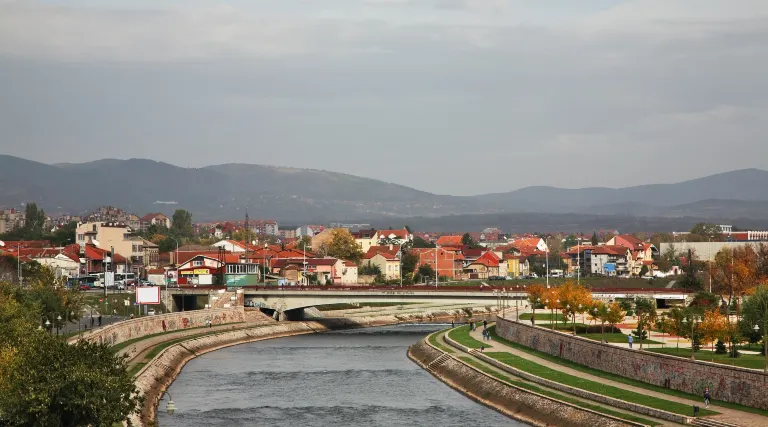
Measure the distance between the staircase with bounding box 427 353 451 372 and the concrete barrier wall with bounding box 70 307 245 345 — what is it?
2541cm

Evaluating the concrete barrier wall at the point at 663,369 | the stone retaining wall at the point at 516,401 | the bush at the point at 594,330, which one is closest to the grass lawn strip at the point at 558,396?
the stone retaining wall at the point at 516,401

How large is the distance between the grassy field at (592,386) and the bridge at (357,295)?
44477mm

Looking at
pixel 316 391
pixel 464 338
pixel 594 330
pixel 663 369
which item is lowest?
pixel 316 391

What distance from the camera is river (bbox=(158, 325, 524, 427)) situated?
6994 cm

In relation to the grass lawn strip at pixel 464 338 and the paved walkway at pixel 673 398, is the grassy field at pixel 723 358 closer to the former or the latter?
the paved walkway at pixel 673 398

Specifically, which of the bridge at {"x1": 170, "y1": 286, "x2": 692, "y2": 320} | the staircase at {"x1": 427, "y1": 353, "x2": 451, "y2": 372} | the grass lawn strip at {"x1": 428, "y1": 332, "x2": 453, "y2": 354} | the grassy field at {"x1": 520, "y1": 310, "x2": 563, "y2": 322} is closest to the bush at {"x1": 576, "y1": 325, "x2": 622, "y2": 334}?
the grass lawn strip at {"x1": 428, "y1": 332, "x2": 453, "y2": 354}

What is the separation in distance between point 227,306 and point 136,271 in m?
66.2

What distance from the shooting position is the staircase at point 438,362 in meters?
95.6

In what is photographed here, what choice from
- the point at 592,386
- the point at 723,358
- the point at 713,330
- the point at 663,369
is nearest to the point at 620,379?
the point at 592,386

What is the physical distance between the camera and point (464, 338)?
113 meters

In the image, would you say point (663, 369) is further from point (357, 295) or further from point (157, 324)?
point (357, 295)

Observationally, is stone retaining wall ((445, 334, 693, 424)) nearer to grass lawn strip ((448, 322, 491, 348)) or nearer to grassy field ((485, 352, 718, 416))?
grassy field ((485, 352, 718, 416))

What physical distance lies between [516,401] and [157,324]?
53.2 meters

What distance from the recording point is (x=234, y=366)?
99062 mm
